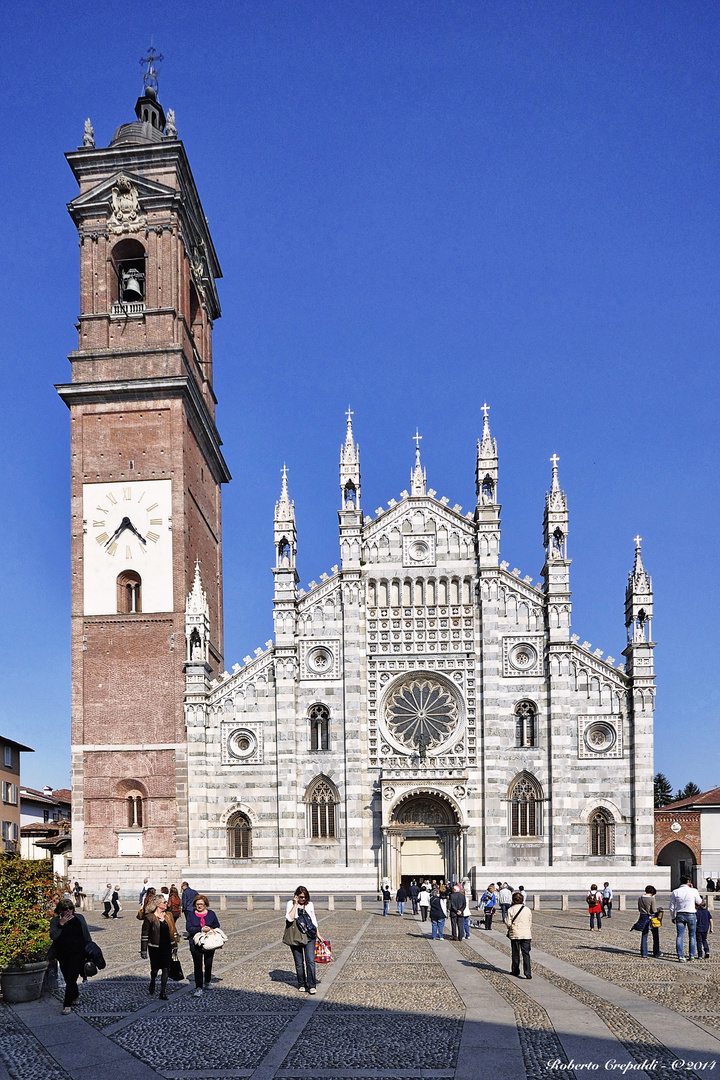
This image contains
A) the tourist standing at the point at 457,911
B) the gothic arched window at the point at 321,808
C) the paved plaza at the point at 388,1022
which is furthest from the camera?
the gothic arched window at the point at 321,808

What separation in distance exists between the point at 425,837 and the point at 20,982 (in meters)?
31.1

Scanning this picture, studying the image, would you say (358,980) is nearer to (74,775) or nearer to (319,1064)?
(319,1064)

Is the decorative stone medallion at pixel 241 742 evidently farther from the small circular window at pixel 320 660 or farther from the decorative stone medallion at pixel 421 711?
the decorative stone medallion at pixel 421 711

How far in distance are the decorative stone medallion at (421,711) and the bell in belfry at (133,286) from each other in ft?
75.9

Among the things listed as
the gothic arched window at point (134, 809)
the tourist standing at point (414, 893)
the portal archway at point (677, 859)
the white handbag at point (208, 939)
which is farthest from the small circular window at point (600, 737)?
the white handbag at point (208, 939)

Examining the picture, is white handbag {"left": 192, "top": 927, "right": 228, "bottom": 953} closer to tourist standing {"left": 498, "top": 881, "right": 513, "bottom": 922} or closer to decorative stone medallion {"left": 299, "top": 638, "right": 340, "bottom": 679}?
tourist standing {"left": 498, "top": 881, "right": 513, "bottom": 922}

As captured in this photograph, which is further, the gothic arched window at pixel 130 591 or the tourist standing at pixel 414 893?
the gothic arched window at pixel 130 591

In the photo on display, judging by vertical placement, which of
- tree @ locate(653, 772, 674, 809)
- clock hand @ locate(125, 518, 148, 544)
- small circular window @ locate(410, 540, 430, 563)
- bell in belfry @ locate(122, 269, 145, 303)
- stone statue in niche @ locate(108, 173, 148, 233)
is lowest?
tree @ locate(653, 772, 674, 809)

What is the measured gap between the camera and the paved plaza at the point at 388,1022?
14695 millimetres

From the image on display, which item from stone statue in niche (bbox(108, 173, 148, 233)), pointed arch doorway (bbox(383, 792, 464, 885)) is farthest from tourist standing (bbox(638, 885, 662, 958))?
stone statue in niche (bbox(108, 173, 148, 233))

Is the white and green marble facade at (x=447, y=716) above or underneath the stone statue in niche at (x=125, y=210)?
underneath

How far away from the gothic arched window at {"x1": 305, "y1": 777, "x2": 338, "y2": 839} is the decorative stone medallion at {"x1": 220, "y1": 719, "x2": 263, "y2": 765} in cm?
279

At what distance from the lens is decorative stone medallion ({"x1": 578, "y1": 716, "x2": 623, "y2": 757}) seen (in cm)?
4816

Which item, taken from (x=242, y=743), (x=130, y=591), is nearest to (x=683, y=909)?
(x=242, y=743)
